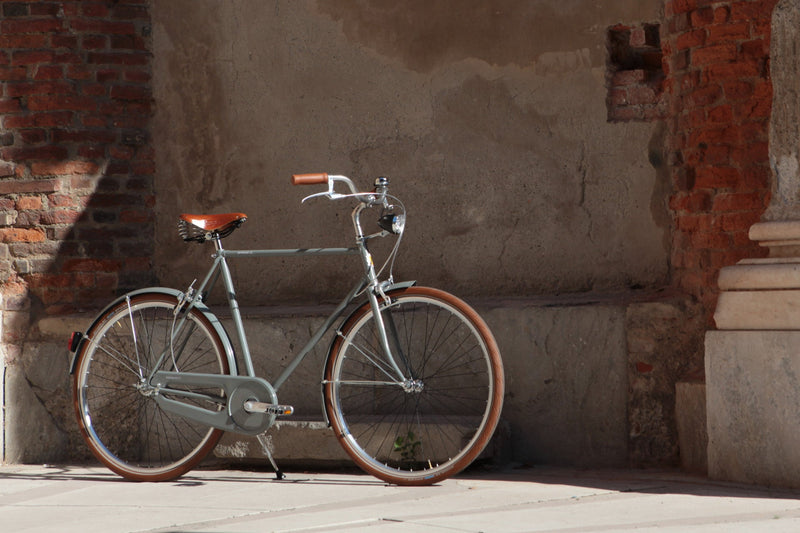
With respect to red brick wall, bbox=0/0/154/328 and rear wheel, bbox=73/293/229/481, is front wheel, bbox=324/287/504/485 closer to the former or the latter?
rear wheel, bbox=73/293/229/481

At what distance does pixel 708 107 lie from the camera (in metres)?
4.50

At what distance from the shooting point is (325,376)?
172 inches

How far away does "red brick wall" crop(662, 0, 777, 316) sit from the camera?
4371 millimetres

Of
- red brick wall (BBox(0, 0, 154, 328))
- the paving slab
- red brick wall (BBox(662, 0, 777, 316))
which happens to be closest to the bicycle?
the paving slab

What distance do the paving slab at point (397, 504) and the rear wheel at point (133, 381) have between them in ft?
1.11

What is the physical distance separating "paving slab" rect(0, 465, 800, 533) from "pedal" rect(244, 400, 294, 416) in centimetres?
30

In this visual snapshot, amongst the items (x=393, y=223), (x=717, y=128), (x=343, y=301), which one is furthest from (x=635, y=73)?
(x=343, y=301)

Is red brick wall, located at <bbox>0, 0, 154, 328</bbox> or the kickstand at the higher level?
red brick wall, located at <bbox>0, 0, 154, 328</bbox>

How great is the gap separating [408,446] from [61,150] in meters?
2.26

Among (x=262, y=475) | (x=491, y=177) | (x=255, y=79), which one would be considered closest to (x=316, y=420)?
(x=262, y=475)

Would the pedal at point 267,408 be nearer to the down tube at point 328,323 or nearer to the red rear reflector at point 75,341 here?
the down tube at point 328,323

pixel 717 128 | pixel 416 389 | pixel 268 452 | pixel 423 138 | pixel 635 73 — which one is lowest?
pixel 268 452

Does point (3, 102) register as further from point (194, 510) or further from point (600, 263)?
point (600, 263)

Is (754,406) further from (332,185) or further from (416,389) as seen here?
(332,185)
